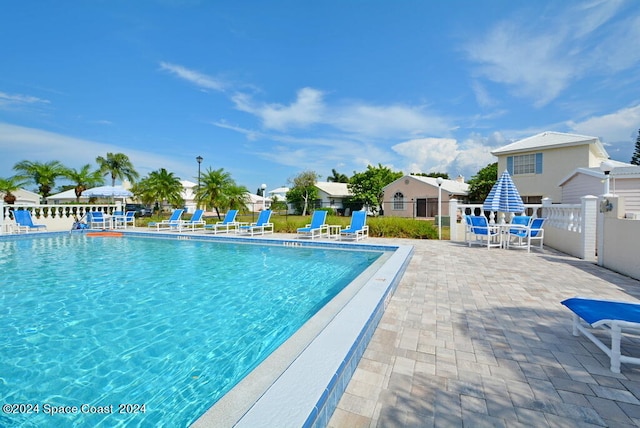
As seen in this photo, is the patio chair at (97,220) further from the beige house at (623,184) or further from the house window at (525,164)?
the house window at (525,164)

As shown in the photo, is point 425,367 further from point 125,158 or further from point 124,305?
point 125,158

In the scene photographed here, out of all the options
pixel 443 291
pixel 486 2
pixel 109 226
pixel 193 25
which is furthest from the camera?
pixel 109 226

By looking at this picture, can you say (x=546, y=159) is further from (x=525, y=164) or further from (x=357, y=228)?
(x=357, y=228)

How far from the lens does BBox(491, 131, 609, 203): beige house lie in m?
16.8

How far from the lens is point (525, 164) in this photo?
1892 cm

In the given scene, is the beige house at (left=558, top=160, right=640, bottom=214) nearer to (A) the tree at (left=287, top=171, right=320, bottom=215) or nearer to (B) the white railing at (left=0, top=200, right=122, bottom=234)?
(B) the white railing at (left=0, top=200, right=122, bottom=234)

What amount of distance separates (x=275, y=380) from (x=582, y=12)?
1420 centimetres

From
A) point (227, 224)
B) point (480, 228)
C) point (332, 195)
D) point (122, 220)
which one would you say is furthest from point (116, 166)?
point (480, 228)

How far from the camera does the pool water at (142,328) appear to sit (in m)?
2.40

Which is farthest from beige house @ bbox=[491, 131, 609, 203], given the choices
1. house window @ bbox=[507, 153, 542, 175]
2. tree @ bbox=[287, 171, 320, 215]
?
tree @ bbox=[287, 171, 320, 215]

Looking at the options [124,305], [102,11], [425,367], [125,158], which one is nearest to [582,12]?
[425,367]

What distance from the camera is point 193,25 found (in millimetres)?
12672

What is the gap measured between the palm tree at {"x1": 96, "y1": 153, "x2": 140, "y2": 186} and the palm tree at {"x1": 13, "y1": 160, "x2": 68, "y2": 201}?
48.1 feet

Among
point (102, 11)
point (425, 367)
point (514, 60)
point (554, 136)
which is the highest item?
point (102, 11)
